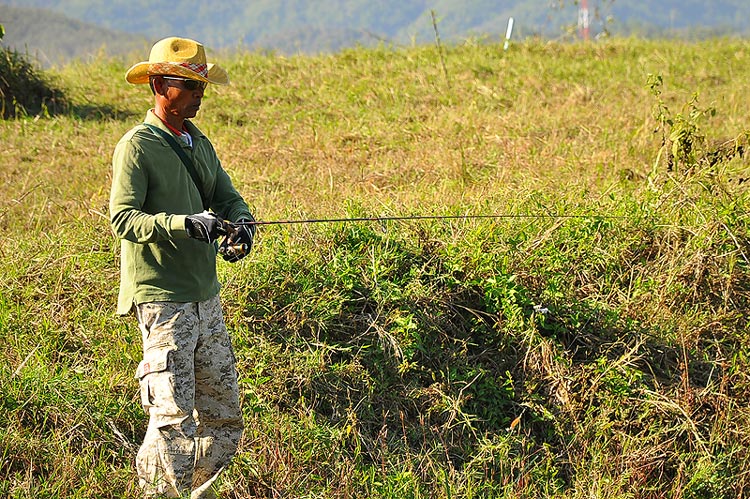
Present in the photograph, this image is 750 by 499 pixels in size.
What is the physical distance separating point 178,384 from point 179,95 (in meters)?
1.09

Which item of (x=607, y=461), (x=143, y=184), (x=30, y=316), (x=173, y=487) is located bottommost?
(x=607, y=461)

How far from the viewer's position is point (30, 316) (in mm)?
4500

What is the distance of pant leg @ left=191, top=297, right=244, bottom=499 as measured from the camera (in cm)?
346

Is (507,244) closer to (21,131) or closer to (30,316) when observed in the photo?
(30,316)

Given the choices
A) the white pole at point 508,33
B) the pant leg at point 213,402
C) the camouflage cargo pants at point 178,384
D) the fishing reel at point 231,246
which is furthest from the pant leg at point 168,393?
the white pole at point 508,33

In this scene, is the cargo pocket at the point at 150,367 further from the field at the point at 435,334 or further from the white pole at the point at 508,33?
the white pole at the point at 508,33

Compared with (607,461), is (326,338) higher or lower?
higher

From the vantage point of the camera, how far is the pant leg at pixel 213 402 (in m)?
3.46

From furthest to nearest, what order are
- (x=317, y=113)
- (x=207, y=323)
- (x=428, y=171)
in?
(x=317, y=113) → (x=428, y=171) → (x=207, y=323)

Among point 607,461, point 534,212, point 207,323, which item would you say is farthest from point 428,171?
point 207,323

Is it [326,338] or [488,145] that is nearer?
[326,338]

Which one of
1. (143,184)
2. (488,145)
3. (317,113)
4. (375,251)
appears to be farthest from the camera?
(317,113)

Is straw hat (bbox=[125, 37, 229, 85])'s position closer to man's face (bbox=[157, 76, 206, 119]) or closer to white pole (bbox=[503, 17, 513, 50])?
man's face (bbox=[157, 76, 206, 119])

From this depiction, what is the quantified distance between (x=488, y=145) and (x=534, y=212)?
1.93 m
